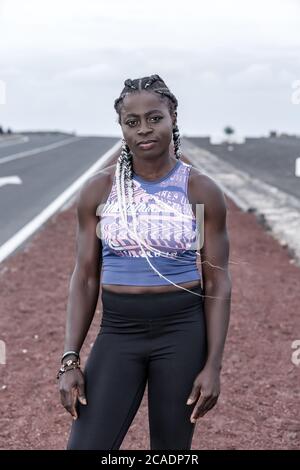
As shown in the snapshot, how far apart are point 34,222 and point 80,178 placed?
9.19m

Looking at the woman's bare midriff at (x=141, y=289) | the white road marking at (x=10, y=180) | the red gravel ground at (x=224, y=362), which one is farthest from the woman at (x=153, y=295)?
the white road marking at (x=10, y=180)

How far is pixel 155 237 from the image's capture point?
2.76 meters

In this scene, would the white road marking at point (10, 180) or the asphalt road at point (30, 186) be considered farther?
the white road marking at point (10, 180)

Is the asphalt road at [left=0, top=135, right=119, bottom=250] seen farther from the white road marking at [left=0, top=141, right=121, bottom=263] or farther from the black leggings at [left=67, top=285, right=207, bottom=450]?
the black leggings at [left=67, top=285, right=207, bottom=450]

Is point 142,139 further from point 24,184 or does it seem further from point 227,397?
point 24,184

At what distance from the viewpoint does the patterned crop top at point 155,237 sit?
276 cm

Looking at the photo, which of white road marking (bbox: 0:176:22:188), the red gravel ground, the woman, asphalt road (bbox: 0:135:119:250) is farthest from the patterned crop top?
white road marking (bbox: 0:176:22:188)

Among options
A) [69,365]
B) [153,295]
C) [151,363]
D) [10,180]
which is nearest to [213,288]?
[153,295]

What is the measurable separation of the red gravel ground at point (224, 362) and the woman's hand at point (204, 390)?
2.24 ft

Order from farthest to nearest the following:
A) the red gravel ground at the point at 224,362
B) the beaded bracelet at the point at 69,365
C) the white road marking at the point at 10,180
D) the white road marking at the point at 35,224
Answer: the white road marking at the point at 10,180, the white road marking at the point at 35,224, the red gravel ground at the point at 224,362, the beaded bracelet at the point at 69,365

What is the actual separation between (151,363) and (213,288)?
402mm

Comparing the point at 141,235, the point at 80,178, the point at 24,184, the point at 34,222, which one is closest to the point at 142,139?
the point at 141,235

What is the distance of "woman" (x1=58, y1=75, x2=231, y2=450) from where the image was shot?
275cm

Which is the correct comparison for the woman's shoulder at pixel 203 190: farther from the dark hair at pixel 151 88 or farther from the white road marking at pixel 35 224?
the white road marking at pixel 35 224
